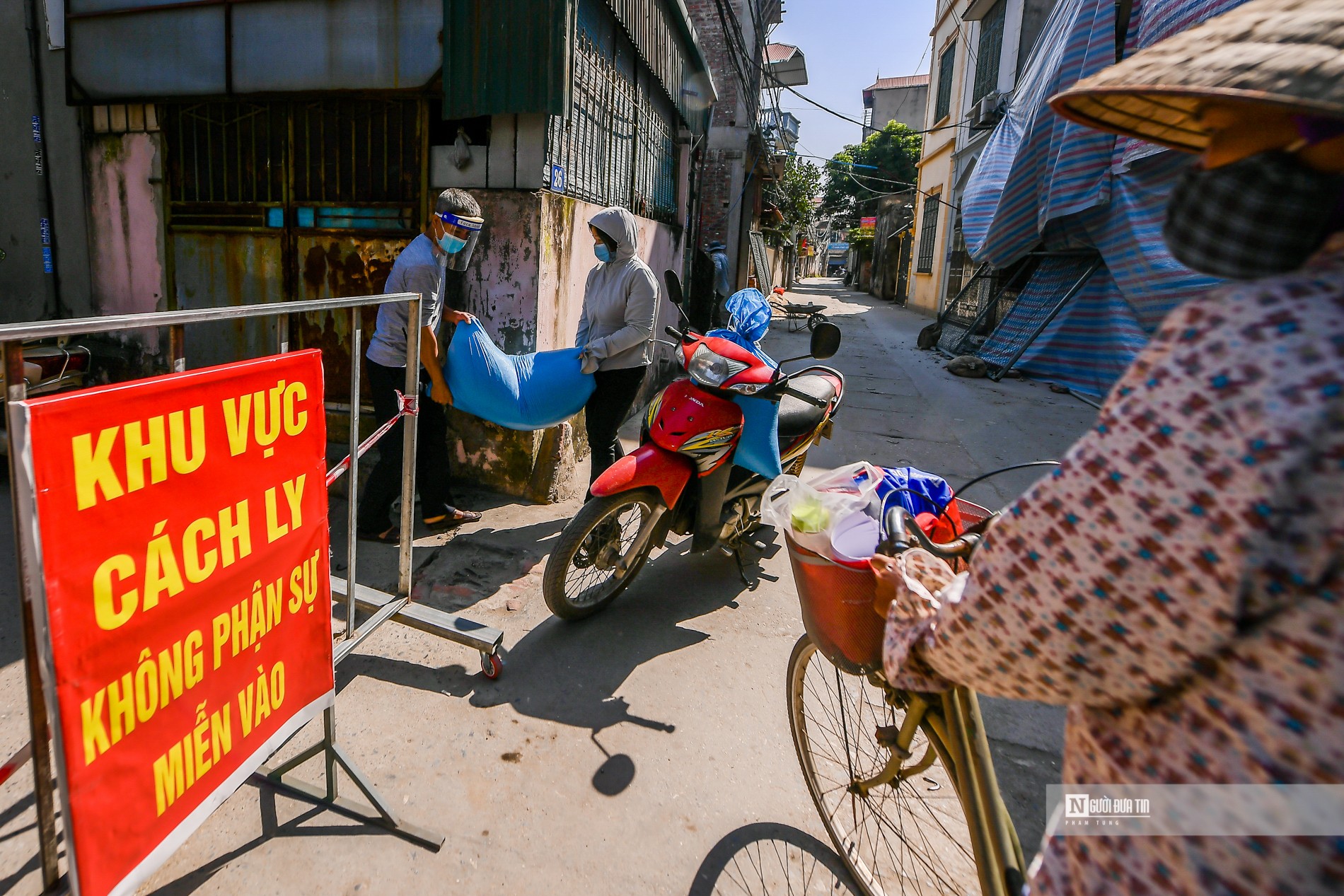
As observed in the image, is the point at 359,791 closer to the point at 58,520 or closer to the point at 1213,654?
the point at 58,520

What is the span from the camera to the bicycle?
1.41 meters

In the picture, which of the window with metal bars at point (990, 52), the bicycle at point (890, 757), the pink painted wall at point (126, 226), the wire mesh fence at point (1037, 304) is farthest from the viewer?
the window with metal bars at point (990, 52)

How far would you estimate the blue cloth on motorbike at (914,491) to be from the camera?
5.67 ft

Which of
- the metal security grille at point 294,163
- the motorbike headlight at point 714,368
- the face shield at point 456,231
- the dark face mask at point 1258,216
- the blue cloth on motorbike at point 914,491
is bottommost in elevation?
the blue cloth on motorbike at point 914,491

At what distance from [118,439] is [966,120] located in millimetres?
17551

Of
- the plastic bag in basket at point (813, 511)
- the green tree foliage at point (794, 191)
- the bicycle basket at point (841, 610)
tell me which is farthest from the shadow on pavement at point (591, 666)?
the green tree foliage at point (794, 191)

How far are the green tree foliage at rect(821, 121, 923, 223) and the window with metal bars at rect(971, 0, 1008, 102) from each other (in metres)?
15.4

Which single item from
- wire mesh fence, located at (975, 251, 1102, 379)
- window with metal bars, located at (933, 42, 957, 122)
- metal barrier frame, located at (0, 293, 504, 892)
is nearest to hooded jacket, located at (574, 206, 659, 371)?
metal barrier frame, located at (0, 293, 504, 892)

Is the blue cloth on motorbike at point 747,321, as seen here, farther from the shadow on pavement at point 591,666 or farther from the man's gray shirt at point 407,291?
the man's gray shirt at point 407,291

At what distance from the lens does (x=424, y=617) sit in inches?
114

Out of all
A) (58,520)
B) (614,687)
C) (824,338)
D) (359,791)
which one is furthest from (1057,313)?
(58,520)

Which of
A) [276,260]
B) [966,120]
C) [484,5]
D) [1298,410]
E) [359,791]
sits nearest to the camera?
[1298,410]

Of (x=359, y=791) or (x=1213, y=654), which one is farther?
(x=359, y=791)

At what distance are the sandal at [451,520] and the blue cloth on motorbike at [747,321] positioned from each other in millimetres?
1806
